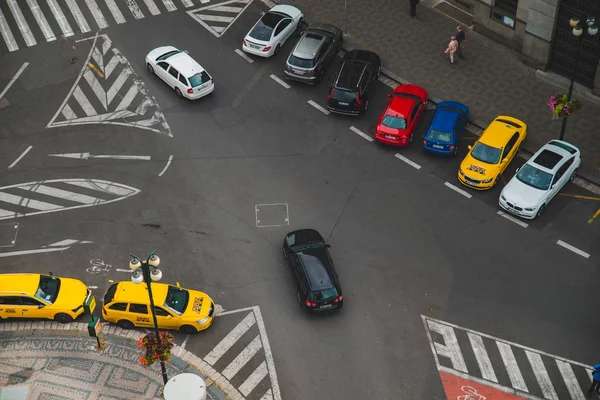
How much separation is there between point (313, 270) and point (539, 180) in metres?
11.4

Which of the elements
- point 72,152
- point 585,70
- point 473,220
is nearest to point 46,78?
point 72,152

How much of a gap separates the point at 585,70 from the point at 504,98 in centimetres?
434

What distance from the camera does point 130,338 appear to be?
33500mm

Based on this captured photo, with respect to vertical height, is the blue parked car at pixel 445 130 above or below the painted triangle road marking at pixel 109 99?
above

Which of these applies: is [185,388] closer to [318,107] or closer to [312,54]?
[318,107]

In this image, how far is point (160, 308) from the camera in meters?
32.9

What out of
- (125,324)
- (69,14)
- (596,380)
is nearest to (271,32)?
(69,14)

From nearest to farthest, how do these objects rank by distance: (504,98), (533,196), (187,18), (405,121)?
(533,196)
(405,121)
(504,98)
(187,18)

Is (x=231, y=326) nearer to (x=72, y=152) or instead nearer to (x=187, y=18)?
(x=72, y=152)

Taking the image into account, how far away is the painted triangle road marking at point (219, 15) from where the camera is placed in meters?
48.4

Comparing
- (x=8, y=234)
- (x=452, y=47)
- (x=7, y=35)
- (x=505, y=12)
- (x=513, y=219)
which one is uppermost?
(x=505, y=12)

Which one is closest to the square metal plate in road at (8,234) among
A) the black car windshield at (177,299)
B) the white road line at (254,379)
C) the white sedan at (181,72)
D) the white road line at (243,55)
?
the black car windshield at (177,299)

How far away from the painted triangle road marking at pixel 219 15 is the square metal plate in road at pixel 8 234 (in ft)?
55.6

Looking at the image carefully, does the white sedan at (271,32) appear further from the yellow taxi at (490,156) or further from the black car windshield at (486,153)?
the black car windshield at (486,153)
